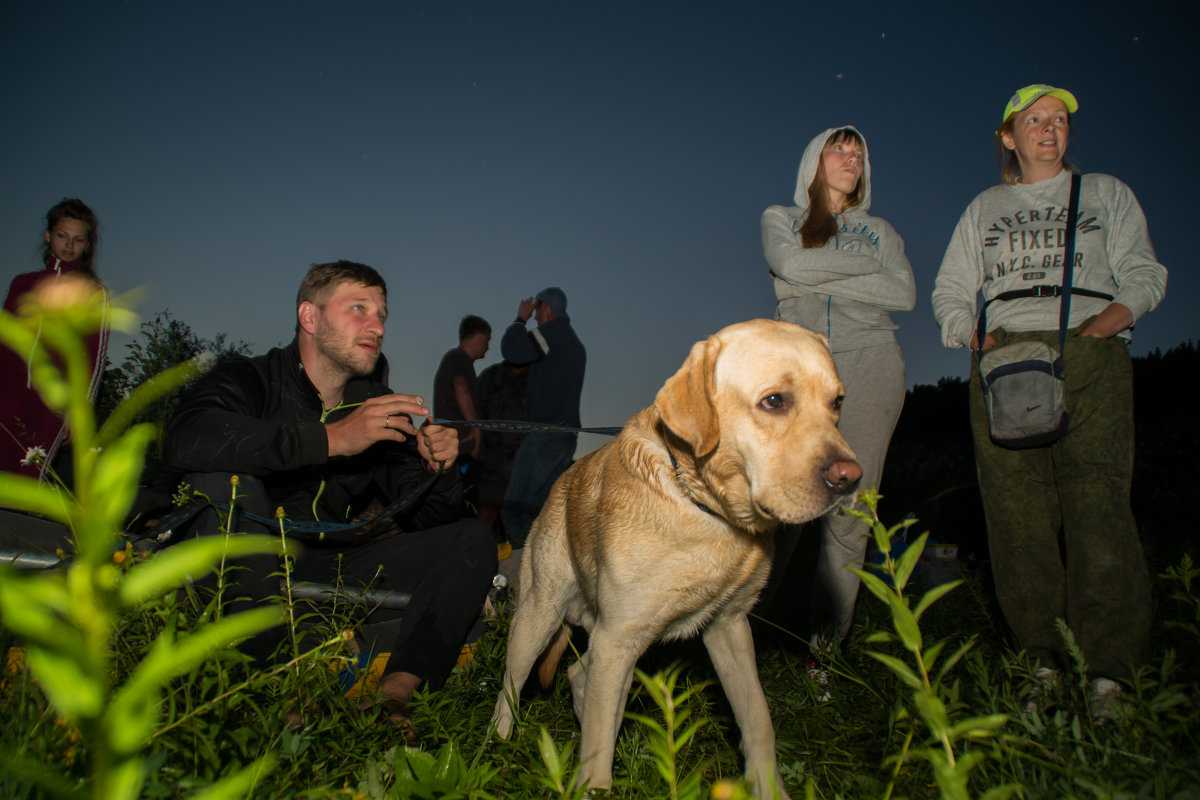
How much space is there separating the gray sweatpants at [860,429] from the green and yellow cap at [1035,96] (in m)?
1.17

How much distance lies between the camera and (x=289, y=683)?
156cm

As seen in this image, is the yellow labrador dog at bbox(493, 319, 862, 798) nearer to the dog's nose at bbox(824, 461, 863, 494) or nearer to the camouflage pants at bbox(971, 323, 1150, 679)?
the dog's nose at bbox(824, 461, 863, 494)

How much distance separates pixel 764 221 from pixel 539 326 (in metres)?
3.39

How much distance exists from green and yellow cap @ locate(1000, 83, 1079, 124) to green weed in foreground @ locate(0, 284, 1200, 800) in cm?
207

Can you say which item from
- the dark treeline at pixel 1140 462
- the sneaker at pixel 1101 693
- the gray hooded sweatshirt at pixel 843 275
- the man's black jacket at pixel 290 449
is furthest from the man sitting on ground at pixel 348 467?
the dark treeline at pixel 1140 462

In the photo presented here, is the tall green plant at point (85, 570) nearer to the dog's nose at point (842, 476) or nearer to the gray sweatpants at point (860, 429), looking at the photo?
the dog's nose at point (842, 476)

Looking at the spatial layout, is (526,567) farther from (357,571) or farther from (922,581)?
(922,581)

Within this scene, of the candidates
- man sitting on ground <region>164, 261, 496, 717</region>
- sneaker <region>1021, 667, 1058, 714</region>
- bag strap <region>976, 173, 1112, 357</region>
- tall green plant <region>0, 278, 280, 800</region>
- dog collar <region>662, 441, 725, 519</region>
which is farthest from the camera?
bag strap <region>976, 173, 1112, 357</region>

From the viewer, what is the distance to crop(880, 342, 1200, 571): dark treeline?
5312 millimetres

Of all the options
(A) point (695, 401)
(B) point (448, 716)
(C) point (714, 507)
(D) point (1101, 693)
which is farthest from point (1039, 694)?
(B) point (448, 716)

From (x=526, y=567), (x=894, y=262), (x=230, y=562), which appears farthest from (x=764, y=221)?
(x=230, y=562)

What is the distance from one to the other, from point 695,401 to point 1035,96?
7.24 ft

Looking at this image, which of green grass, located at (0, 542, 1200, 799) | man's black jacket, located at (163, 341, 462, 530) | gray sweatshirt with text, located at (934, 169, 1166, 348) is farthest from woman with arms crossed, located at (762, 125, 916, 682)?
man's black jacket, located at (163, 341, 462, 530)

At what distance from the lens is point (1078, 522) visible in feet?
8.12
